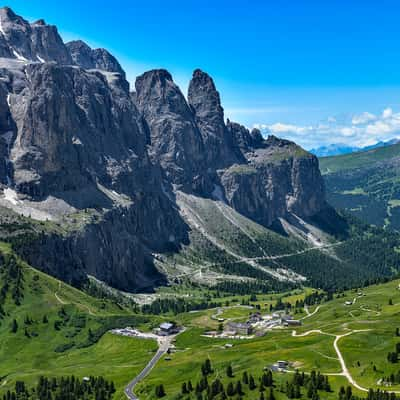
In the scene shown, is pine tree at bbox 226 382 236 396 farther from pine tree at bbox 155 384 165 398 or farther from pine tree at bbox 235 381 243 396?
pine tree at bbox 155 384 165 398

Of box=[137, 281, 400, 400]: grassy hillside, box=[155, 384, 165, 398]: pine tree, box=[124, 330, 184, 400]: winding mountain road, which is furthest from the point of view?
box=[124, 330, 184, 400]: winding mountain road

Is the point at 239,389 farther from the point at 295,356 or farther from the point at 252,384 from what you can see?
the point at 295,356

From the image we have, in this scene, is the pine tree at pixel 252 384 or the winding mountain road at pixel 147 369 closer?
the pine tree at pixel 252 384

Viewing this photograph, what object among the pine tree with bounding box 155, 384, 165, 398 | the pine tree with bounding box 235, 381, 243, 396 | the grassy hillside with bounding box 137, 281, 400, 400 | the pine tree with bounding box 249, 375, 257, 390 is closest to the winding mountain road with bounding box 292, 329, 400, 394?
the grassy hillside with bounding box 137, 281, 400, 400

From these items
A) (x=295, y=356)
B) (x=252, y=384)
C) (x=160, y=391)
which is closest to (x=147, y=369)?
(x=160, y=391)

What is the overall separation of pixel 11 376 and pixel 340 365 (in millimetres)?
101158

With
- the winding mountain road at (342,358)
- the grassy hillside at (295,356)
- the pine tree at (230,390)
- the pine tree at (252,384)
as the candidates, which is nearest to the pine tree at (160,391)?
the grassy hillside at (295,356)

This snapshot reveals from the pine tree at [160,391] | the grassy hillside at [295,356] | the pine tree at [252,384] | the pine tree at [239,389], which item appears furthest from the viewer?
the pine tree at [160,391]

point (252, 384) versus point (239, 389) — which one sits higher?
point (252, 384)

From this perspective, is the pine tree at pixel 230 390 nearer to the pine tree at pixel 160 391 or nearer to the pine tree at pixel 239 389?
the pine tree at pixel 239 389

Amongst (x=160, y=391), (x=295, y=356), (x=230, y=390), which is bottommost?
(x=160, y=391)

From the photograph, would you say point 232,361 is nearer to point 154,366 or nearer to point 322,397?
point 154,366

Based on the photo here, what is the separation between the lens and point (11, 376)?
607 feet

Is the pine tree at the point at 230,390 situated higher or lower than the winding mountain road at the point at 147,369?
higher
